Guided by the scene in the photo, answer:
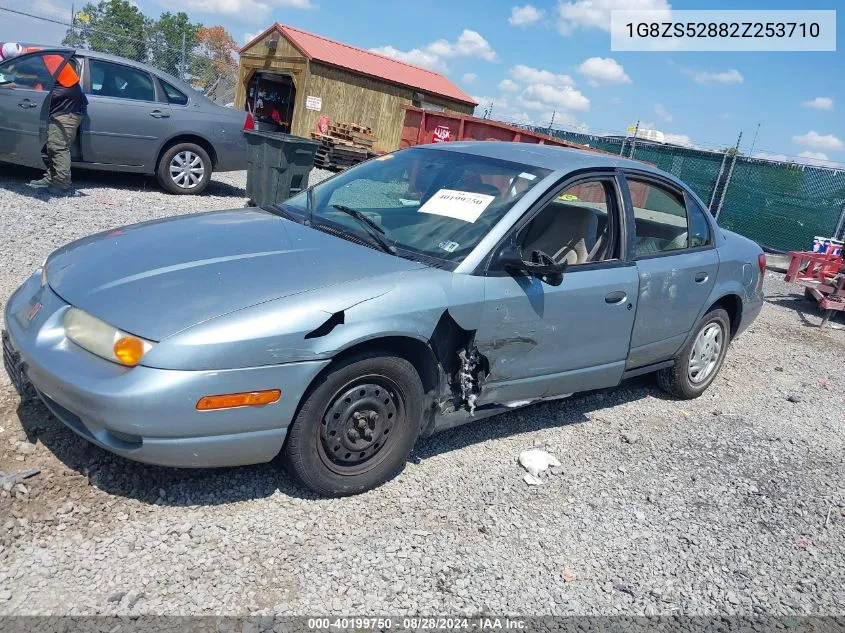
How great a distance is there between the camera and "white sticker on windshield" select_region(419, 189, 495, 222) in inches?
152

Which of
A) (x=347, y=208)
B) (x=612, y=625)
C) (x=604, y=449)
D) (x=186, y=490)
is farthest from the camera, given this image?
(x=604, y=449)

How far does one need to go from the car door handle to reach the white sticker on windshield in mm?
937

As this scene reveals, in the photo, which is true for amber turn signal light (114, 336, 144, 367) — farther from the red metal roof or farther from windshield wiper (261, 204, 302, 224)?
the red metal roof

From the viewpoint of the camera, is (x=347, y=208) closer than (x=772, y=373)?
Yes

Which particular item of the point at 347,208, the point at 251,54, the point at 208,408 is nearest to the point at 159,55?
the point at 251,54

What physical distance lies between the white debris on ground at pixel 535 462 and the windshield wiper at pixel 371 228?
1.45 m

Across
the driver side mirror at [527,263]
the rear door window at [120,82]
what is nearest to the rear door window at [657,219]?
the driver side mirror at [527,263]

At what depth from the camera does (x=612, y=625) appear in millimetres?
2922

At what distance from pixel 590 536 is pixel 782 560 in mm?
1004

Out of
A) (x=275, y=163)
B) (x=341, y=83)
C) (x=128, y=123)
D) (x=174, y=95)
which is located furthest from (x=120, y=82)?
(x=341, y=83)

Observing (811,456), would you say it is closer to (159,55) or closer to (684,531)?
(684,531)

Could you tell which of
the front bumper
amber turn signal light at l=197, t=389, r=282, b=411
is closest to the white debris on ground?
the front bumper

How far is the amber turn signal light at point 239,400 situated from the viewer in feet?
9.28

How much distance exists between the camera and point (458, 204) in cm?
393
